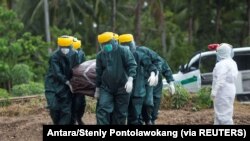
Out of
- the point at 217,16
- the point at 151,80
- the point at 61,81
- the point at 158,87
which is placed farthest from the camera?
the point at 217,16

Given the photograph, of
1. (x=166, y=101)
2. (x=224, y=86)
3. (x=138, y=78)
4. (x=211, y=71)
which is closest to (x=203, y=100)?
(x=166, y=101)

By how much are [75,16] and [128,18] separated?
499cm

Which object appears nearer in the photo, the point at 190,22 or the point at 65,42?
the point at 65,42

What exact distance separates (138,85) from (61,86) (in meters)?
1.27

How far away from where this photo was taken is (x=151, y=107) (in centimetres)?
1162

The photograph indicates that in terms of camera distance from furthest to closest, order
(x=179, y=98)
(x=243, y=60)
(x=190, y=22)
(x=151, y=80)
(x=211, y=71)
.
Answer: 1. (x=190, y=22)
2. (x=243, y=60)
3. (x=211, y=71)
4. (x=179, y=98)
5. (x=151, y=80)

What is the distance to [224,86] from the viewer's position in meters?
10.6

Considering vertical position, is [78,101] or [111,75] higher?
[111,75]

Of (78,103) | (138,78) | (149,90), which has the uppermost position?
(138,78)

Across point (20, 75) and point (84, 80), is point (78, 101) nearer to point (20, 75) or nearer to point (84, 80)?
point (84, 80)

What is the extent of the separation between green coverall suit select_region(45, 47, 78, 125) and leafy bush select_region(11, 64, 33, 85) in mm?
10328

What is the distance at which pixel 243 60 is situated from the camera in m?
18.2

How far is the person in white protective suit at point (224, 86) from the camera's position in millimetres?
10570

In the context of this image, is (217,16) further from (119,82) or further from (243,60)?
(119,82)
